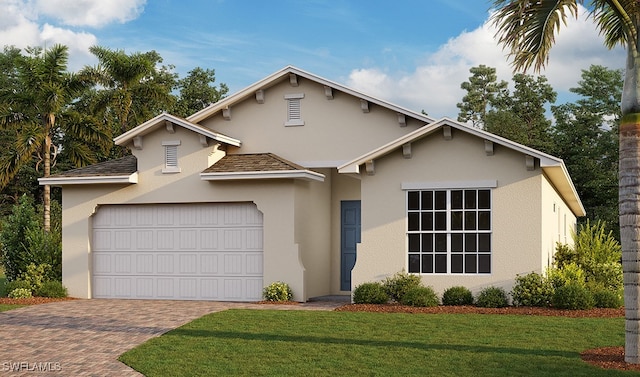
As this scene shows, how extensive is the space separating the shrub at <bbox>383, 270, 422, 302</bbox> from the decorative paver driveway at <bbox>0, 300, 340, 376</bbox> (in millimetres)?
1373

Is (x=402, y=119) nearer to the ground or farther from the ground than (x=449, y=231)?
farther from the ground

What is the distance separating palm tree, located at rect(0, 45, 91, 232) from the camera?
25.2 meters

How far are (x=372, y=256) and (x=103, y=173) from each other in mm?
7612

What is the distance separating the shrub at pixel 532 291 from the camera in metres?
16.8

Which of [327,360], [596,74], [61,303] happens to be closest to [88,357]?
[327,360]

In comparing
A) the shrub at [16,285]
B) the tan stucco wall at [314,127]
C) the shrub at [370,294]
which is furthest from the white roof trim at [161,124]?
the shrub at [370,294]

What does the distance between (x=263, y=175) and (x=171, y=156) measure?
2872 millimetres

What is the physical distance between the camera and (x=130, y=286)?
20656 mm

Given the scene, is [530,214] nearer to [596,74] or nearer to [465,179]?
[465,179]

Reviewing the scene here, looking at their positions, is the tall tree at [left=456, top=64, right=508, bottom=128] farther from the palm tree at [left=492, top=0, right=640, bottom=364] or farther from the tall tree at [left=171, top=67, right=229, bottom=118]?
the palm tree at [left=492, top=0, right=640, bottom=364]

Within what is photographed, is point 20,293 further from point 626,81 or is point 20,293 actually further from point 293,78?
point 626,81

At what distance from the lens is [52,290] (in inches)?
813

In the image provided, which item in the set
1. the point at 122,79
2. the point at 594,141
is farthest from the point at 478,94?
the point at 122,79

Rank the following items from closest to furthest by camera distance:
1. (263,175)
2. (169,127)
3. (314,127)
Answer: (263,175), (169,127), (314,127)
